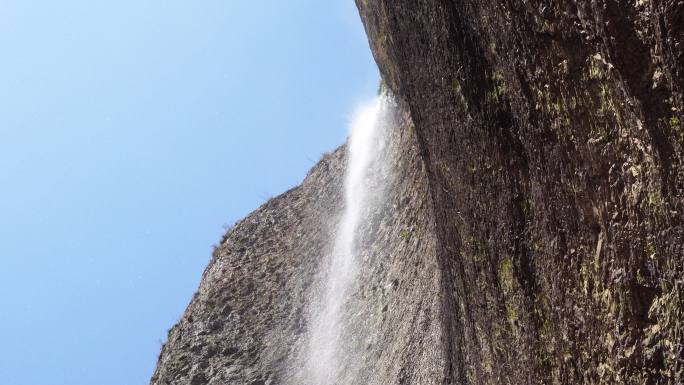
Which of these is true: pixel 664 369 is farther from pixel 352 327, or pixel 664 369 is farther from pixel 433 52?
pixel 352 327

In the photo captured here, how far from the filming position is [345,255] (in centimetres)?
1959

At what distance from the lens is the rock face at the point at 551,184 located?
162 inches

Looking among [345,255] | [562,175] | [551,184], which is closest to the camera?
[562,175]

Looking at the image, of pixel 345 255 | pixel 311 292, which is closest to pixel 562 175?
pixel 345 255

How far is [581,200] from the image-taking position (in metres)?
5.18

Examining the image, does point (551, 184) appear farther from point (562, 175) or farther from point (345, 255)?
point (345, 255)

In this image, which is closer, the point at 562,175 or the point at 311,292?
the point at 562,175

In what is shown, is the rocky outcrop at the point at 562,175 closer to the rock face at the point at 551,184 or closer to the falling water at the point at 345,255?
the rock face at the point at 551,184

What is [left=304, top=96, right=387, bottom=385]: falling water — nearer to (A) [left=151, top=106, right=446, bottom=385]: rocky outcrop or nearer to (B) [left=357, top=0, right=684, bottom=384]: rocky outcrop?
(A) [left=151, top=106, right=446, bottom=385]: rocky outcrop

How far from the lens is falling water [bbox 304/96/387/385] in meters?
17.0

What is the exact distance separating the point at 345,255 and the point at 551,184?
14.2m

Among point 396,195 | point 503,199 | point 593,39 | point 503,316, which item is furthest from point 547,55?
point 396,195

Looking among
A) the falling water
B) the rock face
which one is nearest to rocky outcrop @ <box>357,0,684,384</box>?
the rock face

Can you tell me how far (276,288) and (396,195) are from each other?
7400 millimetres
